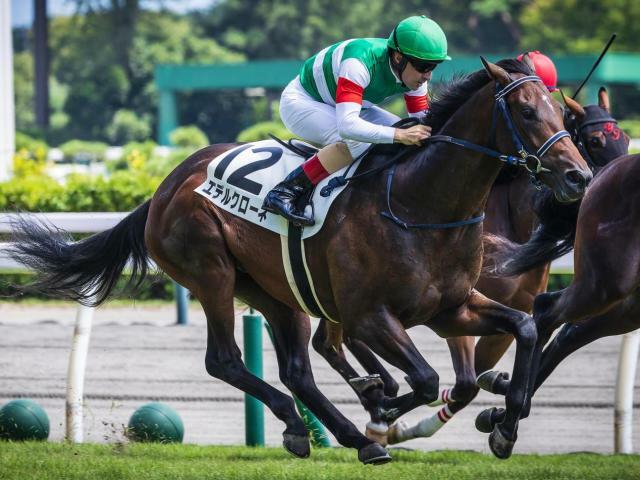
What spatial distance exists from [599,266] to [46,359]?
15.0 feet

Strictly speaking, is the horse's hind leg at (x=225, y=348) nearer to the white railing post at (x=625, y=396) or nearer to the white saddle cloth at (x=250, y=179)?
the white saddle cloth at (x=250, y=179)

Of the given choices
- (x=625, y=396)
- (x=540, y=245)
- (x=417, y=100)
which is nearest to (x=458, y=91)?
(x=417, y=100)

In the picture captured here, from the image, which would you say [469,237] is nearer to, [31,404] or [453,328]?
[453,328]

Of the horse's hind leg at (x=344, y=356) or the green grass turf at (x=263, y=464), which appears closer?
the green grass turf at (x=263, y=464)

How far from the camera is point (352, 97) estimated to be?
4844 mm

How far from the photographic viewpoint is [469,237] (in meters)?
4.80

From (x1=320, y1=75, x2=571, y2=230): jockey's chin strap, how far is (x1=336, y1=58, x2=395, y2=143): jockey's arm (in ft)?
0.60

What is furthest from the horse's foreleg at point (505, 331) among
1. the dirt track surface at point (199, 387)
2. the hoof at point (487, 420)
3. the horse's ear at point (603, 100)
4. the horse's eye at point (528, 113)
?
the horse's ear at point (603, 100)

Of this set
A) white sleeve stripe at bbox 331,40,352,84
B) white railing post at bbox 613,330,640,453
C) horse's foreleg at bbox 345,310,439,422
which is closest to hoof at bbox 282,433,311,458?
horse's foreleg at bbox 345,310,439,422

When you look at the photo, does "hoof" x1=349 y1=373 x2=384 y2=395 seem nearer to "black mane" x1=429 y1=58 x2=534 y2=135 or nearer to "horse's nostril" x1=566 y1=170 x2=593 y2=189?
"black mane" x1=429 y1=58 x2=534 y2=135

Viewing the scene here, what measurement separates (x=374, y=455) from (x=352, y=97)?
4.85 feet

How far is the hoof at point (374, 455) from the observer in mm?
4875

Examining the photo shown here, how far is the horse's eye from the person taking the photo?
4.48 metres

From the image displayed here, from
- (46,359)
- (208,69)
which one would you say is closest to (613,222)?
(46,359)
